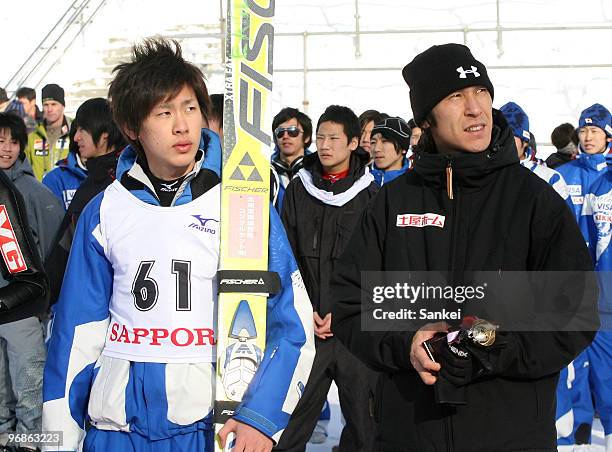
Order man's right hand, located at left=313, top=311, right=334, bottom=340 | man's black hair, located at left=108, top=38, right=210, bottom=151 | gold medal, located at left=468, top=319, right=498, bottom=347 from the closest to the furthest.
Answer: gold medal, located at left=468, top=319, right=498, bottom=347
man's black hair, located at left=108, top=38, right=210, bottom=151
man's right hand, located at left=313, top=311, right=334, bottom=340

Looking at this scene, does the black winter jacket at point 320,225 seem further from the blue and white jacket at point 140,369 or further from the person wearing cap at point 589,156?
the blue and white jacket at point 140,369

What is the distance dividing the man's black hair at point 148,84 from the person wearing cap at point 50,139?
6.96 m

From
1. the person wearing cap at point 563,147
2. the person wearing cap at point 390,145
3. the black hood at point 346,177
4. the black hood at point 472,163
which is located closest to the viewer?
the black hood at point 472,163

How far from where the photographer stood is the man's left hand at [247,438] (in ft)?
8.66

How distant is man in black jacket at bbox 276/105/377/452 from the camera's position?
215 inches

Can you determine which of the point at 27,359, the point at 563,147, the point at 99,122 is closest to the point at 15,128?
the point at 99,122

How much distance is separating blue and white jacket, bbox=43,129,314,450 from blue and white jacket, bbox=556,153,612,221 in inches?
189

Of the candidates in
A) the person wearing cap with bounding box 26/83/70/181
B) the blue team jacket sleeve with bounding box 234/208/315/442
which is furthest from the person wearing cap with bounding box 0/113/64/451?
the person wearing cap with bounding box 26/83/70/181

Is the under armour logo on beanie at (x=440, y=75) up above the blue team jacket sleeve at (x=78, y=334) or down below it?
above

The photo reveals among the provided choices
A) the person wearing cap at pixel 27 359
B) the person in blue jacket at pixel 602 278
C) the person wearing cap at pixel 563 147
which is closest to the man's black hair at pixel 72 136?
the person wearing cap at pixel 27 359

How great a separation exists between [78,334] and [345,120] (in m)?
3.67

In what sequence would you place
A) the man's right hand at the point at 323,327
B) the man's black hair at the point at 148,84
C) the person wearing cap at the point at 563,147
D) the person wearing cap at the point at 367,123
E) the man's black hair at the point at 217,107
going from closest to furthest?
the man's black hair at the point at 148,84 < the man's black hair at the point at 217,107 < the man's right hand at the point at 323,327 < the person wearing cap at the point at 367,123 < the person wearing cap at the point at 563,147

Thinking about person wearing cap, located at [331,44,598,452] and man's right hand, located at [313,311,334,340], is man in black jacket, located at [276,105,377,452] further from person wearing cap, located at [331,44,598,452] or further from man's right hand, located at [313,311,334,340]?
person wearing cap, located at [331,44,598,452]

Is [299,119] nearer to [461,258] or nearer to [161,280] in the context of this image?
[161,280]
